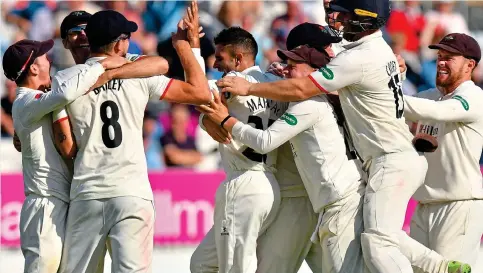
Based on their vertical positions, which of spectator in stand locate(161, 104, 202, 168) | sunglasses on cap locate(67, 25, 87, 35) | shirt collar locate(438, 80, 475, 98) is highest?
sunglasses on cap locate(67, 25, 87, 35)

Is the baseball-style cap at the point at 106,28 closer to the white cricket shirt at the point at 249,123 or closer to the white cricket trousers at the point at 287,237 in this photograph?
the white cricket shirt at the point at 249,123

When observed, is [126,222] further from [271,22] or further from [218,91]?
[271,22]

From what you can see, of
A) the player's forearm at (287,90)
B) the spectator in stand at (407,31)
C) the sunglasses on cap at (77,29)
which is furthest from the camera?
the spectator in stand at (407,31)

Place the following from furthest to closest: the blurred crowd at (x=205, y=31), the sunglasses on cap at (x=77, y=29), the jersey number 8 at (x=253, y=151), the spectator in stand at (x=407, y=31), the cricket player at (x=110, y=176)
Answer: the spectator in stand at (x=407, y=31), the blurred crowd at (x=205, y=31), the jersey number 8 at (x=253, y=151), the sunglasses on cap at (x=77, y=29), the cricket player at (x=110, y=176)

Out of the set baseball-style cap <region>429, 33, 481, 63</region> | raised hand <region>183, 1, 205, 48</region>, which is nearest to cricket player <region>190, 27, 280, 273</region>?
raised hand <region>183, 1, 205, 48</region>

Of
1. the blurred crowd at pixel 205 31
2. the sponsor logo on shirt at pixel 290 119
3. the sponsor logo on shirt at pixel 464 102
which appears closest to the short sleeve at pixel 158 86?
the sponsor logo on shirt at pixel 290 119

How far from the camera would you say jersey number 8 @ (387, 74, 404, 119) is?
7320mm

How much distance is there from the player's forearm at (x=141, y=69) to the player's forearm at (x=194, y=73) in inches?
6.9

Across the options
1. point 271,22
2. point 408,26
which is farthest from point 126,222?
point 408,26

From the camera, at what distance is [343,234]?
24.1ft

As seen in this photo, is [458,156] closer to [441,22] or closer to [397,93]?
[397,93]

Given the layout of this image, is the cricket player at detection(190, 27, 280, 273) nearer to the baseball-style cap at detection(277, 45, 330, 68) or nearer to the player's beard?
the baseball-style cap at detection(277, 45, 330, 68)

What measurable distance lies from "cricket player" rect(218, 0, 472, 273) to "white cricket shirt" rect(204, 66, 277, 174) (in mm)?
544

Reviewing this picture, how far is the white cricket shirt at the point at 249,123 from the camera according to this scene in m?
7.87
